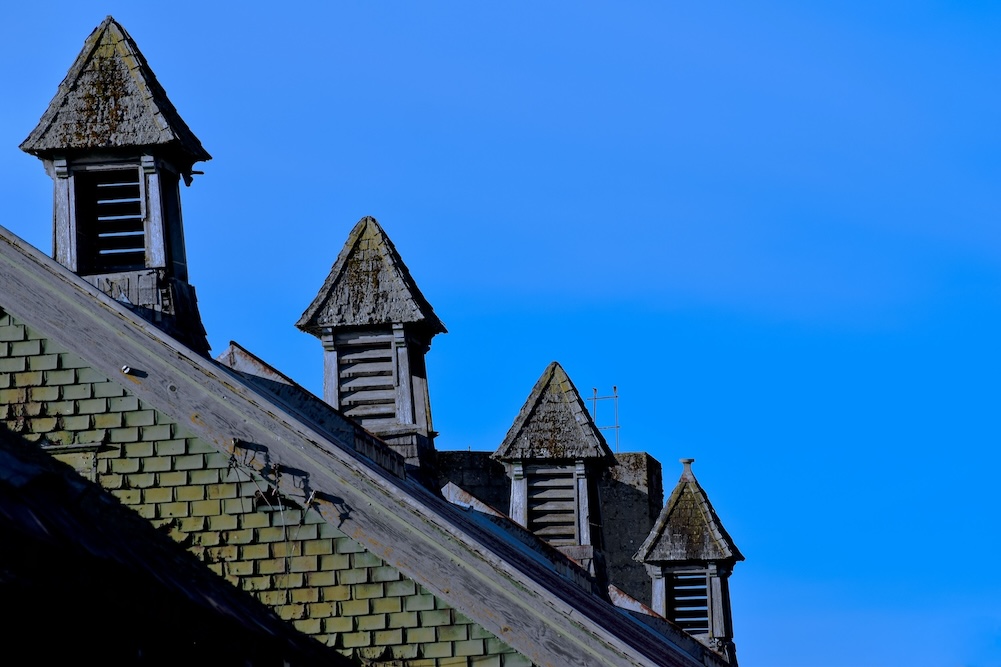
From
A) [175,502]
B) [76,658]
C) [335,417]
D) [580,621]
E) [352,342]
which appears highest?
[352,342]

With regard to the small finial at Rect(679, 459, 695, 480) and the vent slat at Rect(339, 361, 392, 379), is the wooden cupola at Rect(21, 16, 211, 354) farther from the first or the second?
the small finial at Rect(679, 459, 695, 480)

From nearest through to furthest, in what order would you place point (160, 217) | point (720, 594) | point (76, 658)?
point (76, 658)
point (160, 217)
point (720, 594)

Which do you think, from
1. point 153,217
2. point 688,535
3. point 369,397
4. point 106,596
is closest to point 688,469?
point 688,535

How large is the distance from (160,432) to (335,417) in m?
2.79

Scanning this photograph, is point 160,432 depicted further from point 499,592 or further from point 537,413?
point 537,413

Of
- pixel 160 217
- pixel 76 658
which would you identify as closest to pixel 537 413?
pixel 160 217

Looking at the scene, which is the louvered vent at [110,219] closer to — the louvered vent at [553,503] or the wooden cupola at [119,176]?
the wooden cupola at [119,176]

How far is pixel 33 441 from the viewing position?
1359cm

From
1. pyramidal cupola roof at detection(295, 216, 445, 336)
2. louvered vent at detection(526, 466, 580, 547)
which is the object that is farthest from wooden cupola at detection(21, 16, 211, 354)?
louvered vent at detection(526, 466, 580, 547)

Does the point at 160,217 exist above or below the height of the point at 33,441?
above

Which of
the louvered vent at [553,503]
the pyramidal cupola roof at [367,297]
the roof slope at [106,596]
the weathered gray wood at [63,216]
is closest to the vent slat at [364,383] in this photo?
the pyramidal cupola roof at [367,297]

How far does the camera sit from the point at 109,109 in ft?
49.3

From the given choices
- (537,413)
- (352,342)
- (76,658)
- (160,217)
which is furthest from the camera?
(537,413)

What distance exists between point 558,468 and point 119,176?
8962 mm
